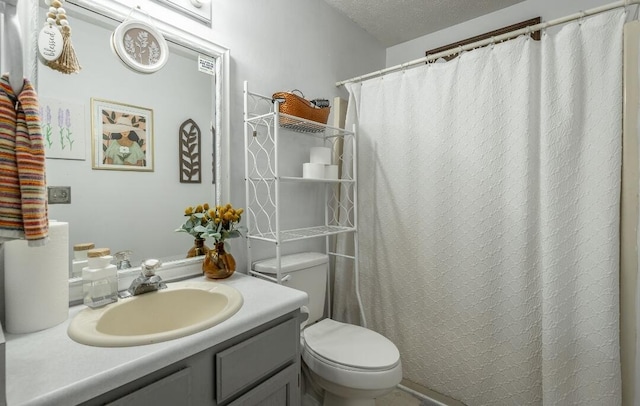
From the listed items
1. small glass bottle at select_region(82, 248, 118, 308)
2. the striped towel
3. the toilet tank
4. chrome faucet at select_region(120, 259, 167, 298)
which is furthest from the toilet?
the striped towel

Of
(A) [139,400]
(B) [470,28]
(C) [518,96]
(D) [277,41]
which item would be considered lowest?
(A) [139,400]

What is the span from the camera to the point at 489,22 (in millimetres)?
1994

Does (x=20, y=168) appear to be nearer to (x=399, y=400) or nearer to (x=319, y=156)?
(x=319, y=156)

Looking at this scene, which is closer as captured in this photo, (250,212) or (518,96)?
(518,96)

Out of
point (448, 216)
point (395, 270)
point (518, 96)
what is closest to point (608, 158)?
point (518, 96)

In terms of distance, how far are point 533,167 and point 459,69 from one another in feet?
1.98

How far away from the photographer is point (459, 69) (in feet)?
5.14

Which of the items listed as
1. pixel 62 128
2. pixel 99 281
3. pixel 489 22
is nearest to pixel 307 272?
pixel 99 281

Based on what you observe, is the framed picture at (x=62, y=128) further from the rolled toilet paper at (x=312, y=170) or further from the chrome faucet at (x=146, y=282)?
the rolled toilet paper at (x=312, y=170)

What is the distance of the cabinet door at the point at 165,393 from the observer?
65cm

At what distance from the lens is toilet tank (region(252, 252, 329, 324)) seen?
1492 millimetres

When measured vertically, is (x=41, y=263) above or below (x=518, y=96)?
below

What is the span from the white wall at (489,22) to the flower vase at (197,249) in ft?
6.55

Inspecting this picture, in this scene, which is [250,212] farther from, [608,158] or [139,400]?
[608,158]
